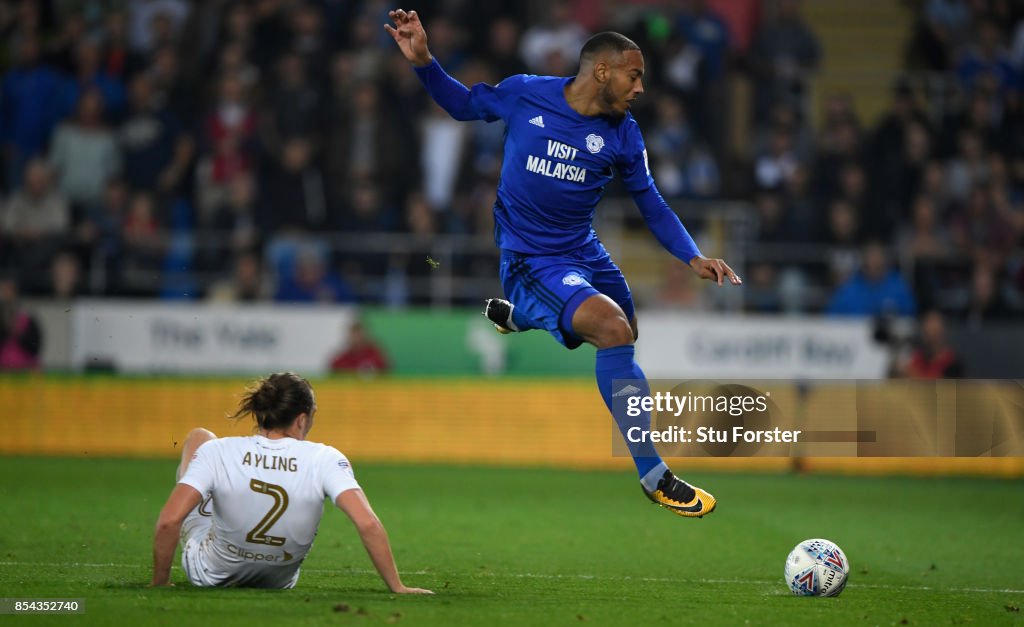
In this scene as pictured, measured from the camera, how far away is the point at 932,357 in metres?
16.8

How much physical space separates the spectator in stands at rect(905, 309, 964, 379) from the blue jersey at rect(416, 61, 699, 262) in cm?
914

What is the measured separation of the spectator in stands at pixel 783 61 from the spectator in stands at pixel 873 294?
3.04 m

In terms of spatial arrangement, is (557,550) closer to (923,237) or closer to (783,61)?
(923,237)

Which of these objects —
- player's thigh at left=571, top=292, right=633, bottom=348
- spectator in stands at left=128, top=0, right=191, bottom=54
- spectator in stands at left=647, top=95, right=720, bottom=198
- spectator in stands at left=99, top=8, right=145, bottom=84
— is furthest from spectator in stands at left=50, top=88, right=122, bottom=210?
player's thigh at left=571, top=292, right=633, bottom=348

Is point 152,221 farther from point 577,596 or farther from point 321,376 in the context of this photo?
point 577,596

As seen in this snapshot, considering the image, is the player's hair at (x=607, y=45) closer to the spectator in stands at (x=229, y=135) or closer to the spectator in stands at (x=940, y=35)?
the spectator in stands at (x=229, y=135)

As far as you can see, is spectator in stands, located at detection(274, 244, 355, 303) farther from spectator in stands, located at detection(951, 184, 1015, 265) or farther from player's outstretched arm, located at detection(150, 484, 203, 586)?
player's outstretched arm, located at detection(150, 484, 203, 586)

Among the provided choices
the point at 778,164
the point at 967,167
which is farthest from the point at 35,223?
the point at 967,167

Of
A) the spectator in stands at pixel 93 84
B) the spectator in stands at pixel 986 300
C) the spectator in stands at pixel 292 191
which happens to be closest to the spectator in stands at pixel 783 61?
the spectator in stands at pixel 986 300

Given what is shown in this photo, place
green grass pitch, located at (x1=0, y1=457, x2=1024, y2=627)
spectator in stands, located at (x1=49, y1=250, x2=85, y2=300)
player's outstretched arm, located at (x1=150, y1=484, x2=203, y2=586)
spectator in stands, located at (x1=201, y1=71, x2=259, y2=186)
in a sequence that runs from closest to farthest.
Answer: player's outstretched arm, located at (x1=150, y1=484, x2=203, y2=586) → green grass pitch, located at (x1=0, y1=457, x2=1024, y2=627) → spectator in stands, located at (x1=49, y1=250, x2=85, y2=300) → spectator in stands, located at (x1=201, y1=71, x2=259, y2=186)

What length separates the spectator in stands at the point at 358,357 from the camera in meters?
16.7

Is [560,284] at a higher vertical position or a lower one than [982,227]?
lower

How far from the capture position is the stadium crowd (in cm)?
1712

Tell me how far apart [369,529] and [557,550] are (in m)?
3.60
